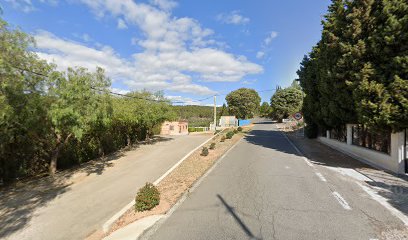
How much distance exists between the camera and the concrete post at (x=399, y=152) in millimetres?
9859

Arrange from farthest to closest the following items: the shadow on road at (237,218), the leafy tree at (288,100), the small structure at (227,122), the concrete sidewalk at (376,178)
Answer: the leafy tree at (288,100) < the small structure at (227,122) < the concrete sidewalk at (376,178) < the shadow on road at (237,218)

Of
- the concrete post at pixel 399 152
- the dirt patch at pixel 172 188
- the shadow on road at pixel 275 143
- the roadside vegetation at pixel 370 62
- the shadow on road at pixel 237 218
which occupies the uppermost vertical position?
the roadside vegetation at pixel 370 62

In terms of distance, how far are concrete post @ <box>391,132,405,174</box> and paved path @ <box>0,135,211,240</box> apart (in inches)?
423

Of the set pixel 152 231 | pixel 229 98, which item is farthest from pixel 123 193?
pixel 229 98

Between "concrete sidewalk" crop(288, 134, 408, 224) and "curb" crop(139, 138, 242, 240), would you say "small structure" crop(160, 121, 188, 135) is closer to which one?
"concrete sidewalk" crop(288, 134, 408, 224)

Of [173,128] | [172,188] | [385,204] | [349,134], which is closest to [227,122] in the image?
[173,128]

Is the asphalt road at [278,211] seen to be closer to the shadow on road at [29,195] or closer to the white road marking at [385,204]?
the white road marking at [385,204]

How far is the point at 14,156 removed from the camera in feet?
43.9

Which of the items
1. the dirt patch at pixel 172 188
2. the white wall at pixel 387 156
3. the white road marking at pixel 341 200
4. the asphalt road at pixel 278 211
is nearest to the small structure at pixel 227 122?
the white wall at pixel 387 156

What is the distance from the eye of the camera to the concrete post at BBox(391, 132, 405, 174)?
32.3ft

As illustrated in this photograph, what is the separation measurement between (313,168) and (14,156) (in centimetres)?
1553

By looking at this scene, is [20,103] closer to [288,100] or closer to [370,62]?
[370,62]

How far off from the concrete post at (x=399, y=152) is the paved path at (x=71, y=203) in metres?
10.7

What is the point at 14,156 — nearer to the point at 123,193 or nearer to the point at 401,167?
the point at 123,193
